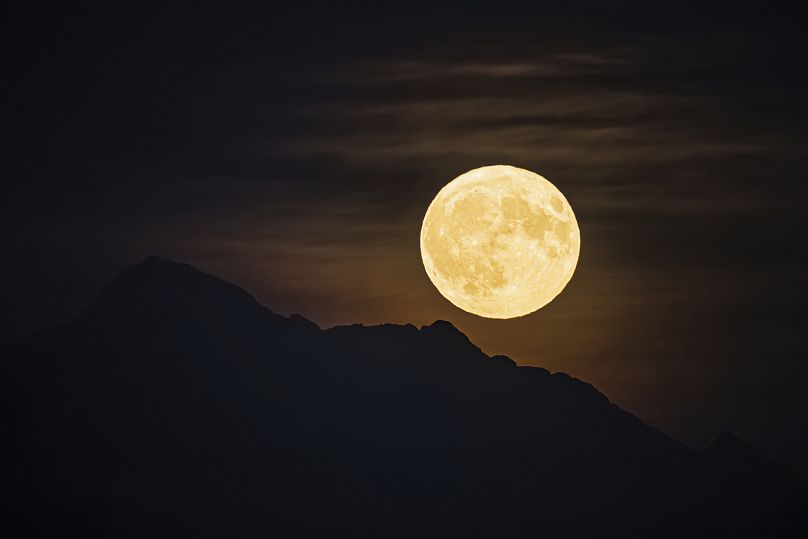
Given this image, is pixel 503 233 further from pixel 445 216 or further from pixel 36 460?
pixel 36 460

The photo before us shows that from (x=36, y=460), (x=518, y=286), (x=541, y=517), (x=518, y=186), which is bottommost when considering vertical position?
(x=518, y=286)

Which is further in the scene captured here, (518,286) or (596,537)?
(596,537)

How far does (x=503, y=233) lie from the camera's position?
141 feet

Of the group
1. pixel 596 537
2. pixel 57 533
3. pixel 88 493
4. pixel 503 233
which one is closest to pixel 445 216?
pixel 503 233

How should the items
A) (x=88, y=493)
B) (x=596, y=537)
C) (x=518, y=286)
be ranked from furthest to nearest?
1. (x=596, y=537)
2. (x=88, y=493)
3. (x=518, y=286)

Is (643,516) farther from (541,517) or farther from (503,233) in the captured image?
(503,233)

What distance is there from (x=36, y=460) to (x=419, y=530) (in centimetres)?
6129

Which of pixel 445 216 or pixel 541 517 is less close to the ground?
pixel 541 517

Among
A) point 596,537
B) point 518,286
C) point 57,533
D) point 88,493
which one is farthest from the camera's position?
point 596,537

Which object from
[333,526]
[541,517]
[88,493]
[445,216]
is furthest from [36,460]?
[445,216]

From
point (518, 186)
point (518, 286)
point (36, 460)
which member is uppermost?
point (36, 460)

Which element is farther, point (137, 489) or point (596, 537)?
point (596, 537)

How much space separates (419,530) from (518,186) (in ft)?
476

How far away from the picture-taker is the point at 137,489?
165125 millimetres
